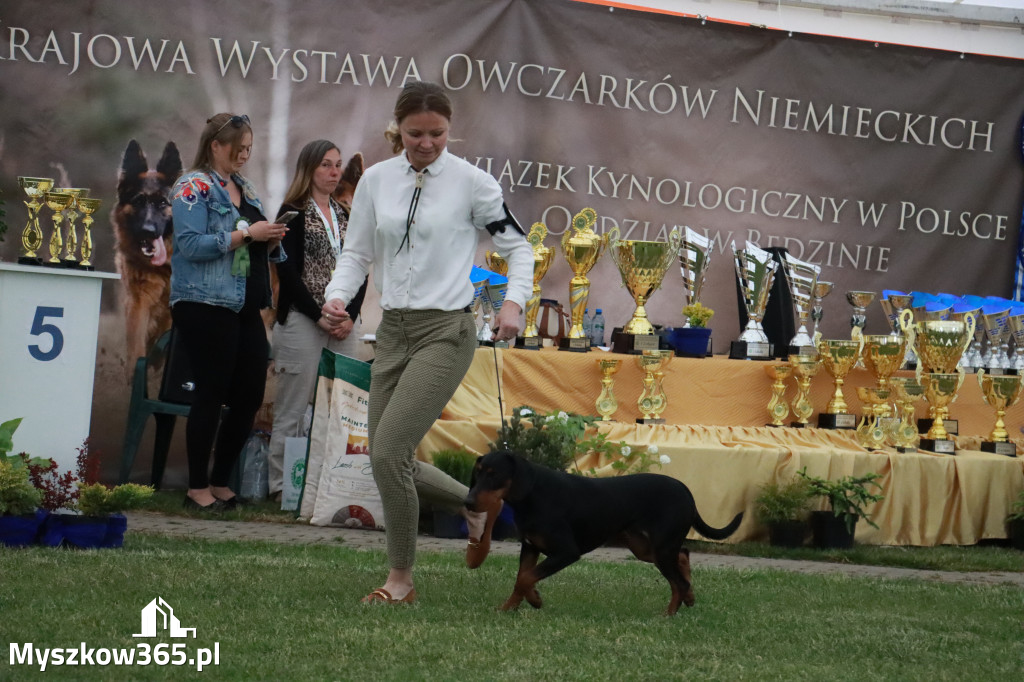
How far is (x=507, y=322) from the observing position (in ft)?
13.0

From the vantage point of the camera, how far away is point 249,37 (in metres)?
7.70

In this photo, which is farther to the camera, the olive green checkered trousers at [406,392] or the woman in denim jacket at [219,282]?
the woman in denim jacket at [219,282]

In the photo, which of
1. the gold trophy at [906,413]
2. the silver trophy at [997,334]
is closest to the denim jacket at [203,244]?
the gold trophy at [906,413]

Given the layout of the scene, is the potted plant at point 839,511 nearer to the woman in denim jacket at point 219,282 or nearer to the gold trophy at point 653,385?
the gold trophy at point 653,385

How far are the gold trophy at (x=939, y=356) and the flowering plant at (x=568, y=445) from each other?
191 centimetres

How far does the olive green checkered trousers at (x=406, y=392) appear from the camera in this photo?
4062 millimetres

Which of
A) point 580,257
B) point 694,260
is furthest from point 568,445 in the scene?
point 694,260

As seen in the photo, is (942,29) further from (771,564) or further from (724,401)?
(771,564)

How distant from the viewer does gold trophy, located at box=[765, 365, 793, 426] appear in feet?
23.8

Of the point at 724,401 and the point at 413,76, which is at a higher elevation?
the point at 413,76

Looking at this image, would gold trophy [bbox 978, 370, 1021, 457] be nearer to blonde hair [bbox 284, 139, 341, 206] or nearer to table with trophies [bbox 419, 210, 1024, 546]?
table with trophies [bbox 419, 210, 1024, 546]

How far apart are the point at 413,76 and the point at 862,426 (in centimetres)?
338

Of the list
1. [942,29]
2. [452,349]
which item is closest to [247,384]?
[452,349]

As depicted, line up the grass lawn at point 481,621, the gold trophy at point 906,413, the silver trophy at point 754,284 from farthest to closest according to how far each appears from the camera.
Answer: the silver trophy at point 754,284 → the gold trophy at point 906,413 → the grass lawn at point 481,621
